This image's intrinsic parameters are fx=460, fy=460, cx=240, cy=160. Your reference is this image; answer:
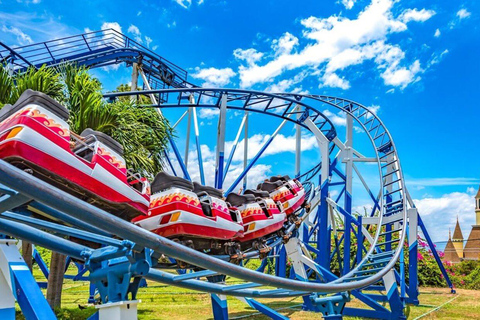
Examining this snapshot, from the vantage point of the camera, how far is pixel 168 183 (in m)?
3.80

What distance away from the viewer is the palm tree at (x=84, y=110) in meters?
5.46

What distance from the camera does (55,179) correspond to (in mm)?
2395

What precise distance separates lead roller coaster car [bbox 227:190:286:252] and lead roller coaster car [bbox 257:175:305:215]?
0.85 metres

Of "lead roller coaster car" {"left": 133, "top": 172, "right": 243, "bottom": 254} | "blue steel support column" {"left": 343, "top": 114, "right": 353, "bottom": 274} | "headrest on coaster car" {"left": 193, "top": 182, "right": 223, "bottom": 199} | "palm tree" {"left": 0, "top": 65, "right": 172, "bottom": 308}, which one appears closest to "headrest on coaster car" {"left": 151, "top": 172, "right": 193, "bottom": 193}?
"lead roller coaster car" {"left": 133, "top": 172, "right": 243, "bottom": 254}

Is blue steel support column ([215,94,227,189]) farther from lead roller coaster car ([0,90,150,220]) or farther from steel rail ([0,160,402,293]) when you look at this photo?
steel rail ([0,160,402,293])

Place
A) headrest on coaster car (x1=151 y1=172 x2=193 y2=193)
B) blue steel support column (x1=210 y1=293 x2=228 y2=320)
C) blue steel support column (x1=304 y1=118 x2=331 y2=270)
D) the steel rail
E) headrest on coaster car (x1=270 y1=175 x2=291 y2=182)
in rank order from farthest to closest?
blue steel support column (x1=304 y1=118 x2=331 y2=270)
headrest on coaster car (x1=270 y1=175 x2=291 y2=182)
blue steel support column (x1=210 y1=293 x2=228 y2=320)
headrest on coaster car (x1=151 y1=172 x2=193 y2=193)
the steel rail

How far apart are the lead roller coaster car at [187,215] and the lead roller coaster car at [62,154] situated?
2.29 ft

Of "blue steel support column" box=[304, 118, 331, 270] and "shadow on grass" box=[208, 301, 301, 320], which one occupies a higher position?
"blue steel support column" box=[304, 118, 331, 270]

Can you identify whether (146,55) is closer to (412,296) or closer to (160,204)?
(412,296)

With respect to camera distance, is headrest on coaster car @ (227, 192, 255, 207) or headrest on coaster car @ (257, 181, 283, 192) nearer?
headrest on coaster car @ (227, 192, 255, 207)

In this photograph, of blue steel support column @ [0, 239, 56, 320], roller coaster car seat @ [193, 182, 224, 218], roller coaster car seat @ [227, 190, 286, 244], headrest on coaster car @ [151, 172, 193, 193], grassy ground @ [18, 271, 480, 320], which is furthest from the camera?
grassy ground @ [18, 271, 480, 320]

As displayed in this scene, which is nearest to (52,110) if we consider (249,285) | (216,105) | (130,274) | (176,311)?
(130,274)

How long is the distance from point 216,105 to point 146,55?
3599 mm

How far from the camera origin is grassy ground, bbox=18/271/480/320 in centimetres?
760
